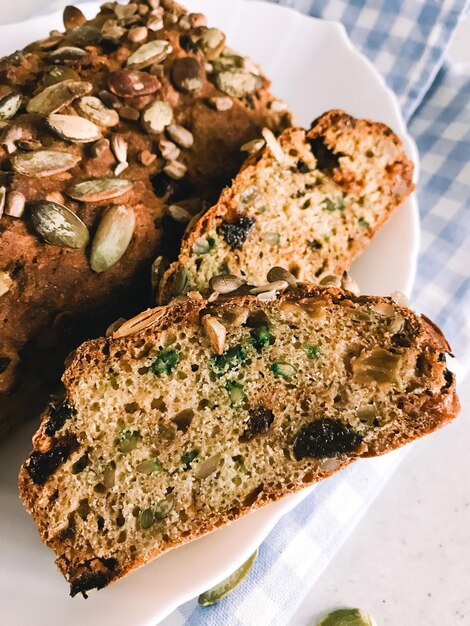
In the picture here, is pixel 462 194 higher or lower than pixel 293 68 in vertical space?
lower

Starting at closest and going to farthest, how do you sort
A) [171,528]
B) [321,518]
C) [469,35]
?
[171,528] < [321,518] < [469,35]

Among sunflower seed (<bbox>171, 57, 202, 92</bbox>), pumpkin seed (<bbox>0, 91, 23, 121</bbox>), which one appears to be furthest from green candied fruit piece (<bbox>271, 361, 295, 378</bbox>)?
pumpkin seed (<bbox>0, 91, 23, 121</bbox>)

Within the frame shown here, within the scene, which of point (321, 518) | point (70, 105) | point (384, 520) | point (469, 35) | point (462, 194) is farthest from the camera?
point (469, 35)

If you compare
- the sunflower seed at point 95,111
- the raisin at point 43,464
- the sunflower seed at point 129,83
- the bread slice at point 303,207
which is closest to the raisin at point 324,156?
the bread slice at point 303,207

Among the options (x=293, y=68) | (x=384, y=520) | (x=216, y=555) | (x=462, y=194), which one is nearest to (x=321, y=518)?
(x=384, y=520)

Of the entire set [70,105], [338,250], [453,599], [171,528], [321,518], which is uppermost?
[70,105]

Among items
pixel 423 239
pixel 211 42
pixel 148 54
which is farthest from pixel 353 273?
pixel 148 54

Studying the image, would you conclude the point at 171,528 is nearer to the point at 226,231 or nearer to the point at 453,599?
the point at 226,231
